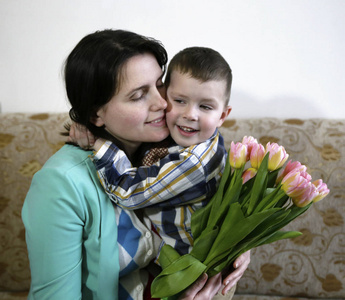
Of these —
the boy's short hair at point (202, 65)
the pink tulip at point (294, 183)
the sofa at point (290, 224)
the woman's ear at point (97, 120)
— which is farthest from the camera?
the sofa at point (290, 224)

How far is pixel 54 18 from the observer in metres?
1.70

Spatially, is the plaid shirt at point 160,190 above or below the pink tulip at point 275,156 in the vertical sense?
below

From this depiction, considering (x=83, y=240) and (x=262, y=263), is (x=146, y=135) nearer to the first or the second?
(x=83, y=240)

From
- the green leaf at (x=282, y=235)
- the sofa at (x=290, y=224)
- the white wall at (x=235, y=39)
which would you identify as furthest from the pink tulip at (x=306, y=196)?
the white wall at (x=235, y=39)

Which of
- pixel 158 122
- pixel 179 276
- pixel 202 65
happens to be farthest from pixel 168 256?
pixel 202 65

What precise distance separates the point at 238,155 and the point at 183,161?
0.16m

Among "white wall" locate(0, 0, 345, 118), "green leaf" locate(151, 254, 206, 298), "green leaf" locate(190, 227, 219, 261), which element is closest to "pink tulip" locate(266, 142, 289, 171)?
"green leaf" locate(190, 227, 219, 261)

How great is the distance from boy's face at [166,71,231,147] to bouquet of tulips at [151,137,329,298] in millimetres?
153

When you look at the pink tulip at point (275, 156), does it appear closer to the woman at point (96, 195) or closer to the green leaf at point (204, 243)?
the green leaf at point (204, 243)

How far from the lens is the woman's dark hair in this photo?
0.97 metres

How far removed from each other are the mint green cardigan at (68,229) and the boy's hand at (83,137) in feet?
0.23

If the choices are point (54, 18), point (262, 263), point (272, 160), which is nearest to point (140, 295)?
point (272, 160)

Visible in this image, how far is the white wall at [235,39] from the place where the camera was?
1.67 metres

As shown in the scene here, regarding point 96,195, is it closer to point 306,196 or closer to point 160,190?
point 160,190
